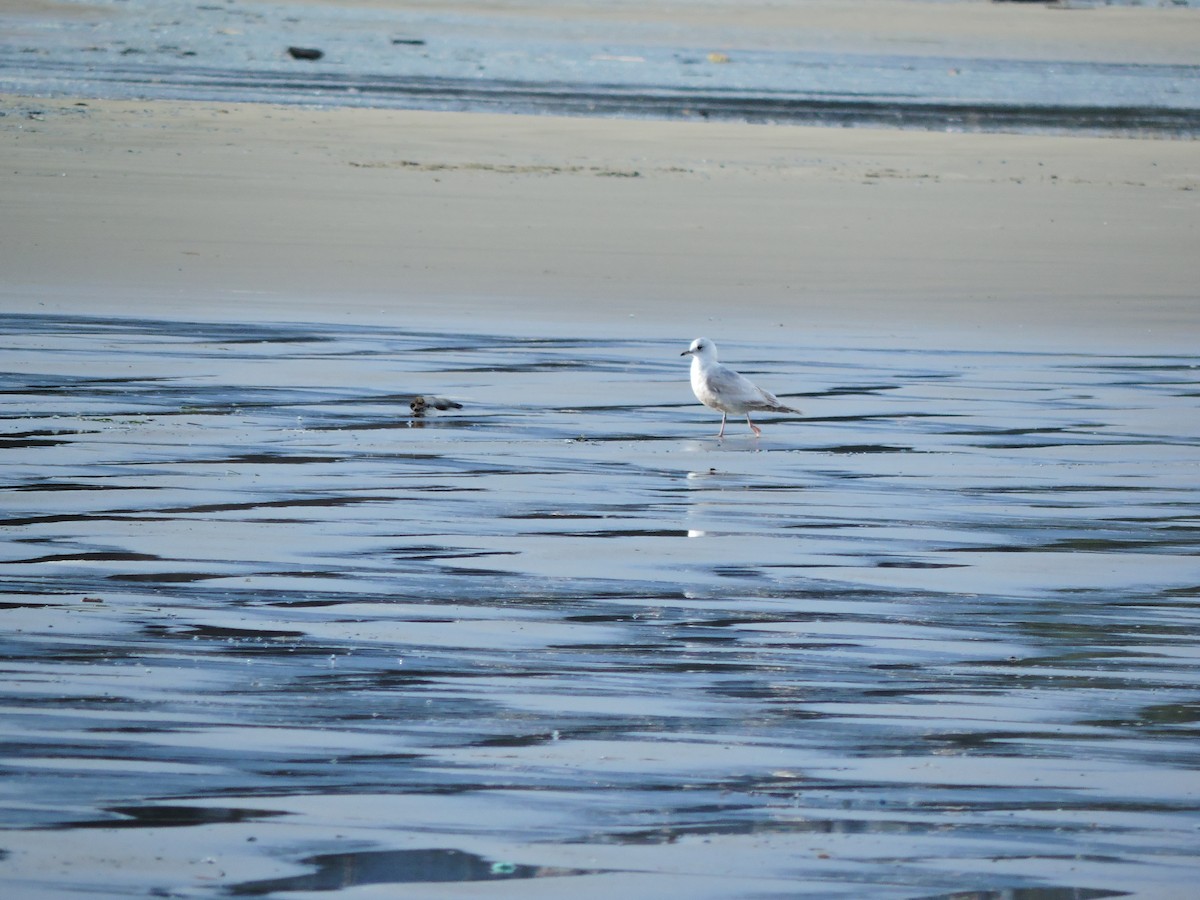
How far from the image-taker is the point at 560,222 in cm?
1884

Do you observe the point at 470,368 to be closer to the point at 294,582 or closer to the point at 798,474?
the point at 798,474

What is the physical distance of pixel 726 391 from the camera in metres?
10.9

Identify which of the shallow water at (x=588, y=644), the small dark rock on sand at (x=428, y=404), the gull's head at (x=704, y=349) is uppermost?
the gull's head at (x=704, y=349)

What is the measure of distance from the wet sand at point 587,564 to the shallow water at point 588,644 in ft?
0.07

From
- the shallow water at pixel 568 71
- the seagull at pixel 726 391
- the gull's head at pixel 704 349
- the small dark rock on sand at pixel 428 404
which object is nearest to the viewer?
the seagull at pixel 726 391

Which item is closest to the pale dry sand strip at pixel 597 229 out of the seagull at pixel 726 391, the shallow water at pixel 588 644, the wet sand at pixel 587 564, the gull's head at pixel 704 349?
the wet sand at pixel 587 564

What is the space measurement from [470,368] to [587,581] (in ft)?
16.9

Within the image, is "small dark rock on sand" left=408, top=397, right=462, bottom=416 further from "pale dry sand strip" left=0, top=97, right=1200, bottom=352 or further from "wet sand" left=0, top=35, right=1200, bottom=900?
"pale dry sand strip" left=0, top=97, right=1200, bottom=352

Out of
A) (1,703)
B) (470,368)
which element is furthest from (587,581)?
(470,368)

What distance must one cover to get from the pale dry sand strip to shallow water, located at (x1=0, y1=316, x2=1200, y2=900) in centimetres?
334

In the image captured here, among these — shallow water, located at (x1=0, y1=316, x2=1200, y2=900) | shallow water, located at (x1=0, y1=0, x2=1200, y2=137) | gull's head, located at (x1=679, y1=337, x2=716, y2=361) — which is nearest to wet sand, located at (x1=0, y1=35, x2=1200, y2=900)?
shallow water, located at (x1=0, y1=316, x2=1200, y2=900)

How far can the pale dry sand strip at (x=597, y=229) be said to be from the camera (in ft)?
49.7

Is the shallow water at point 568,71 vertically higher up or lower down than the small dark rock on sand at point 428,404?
higher up

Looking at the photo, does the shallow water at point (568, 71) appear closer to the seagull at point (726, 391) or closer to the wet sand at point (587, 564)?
the wet sand at point (587, 564)
